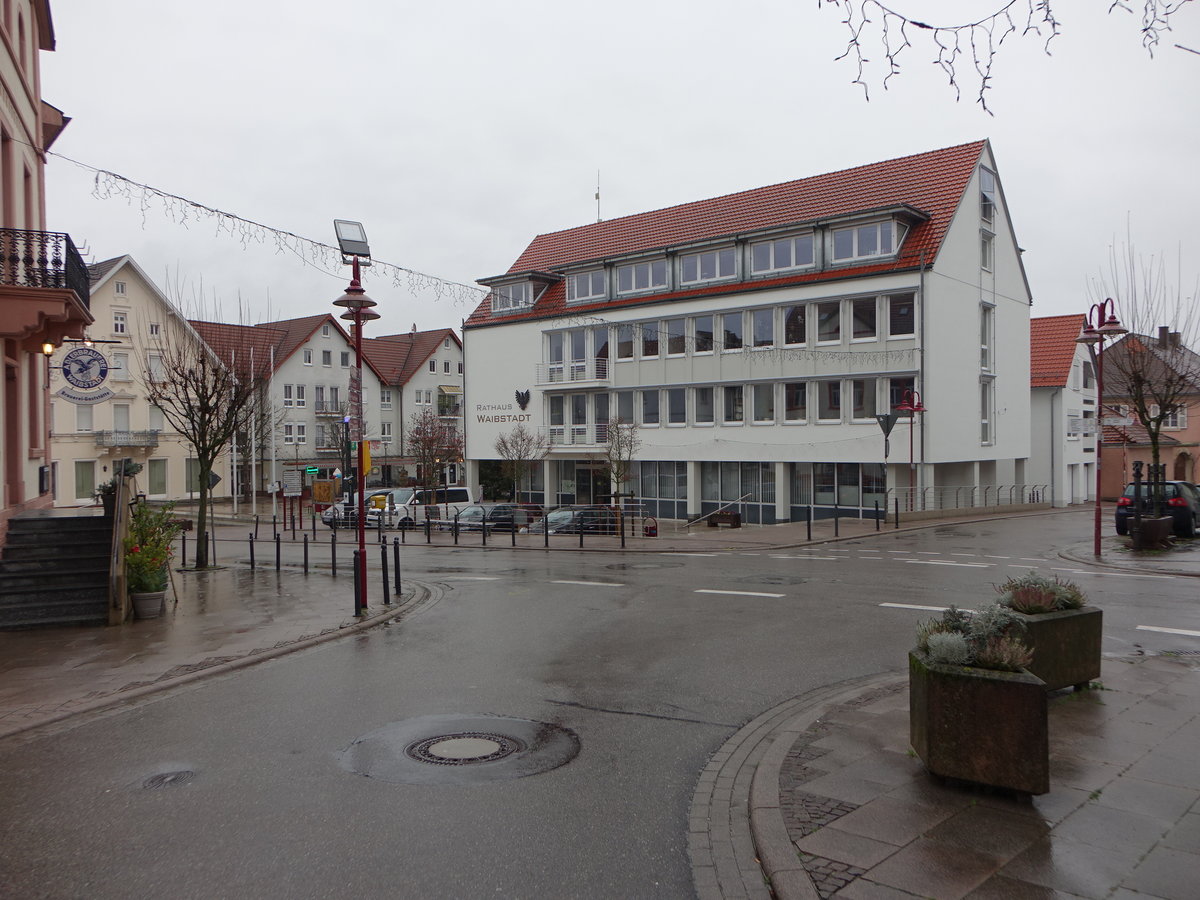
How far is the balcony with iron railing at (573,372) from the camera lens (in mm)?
44000

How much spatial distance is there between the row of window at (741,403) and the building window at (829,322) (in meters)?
1.69

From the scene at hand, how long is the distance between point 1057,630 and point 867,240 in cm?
→ 3049

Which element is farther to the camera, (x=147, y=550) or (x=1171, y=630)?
(x=147, y=550)

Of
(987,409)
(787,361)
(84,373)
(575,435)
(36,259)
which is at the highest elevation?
(787,361)

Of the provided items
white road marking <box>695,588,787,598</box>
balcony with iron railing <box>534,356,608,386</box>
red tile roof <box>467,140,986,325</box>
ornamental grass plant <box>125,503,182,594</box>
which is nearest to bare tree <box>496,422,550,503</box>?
balcony with iron railing <box>534,356,608,386</box>

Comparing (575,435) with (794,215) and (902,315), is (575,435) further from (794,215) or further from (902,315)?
(902,315)

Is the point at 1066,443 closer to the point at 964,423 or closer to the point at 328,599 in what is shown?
the point at 964,423

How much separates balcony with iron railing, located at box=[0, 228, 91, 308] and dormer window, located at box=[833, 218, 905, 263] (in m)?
28.7

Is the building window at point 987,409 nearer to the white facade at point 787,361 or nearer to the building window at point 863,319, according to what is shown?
the white facade at point 787,361

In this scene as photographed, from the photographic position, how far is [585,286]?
45500 mm

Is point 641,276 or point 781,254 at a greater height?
point 641,276

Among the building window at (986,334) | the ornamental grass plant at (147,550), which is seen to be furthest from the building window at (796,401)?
the ornamental grass plant at (147,550)

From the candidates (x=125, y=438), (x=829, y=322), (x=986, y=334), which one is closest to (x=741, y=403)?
(x=829, y=322)

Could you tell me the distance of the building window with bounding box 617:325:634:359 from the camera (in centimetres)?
4297
